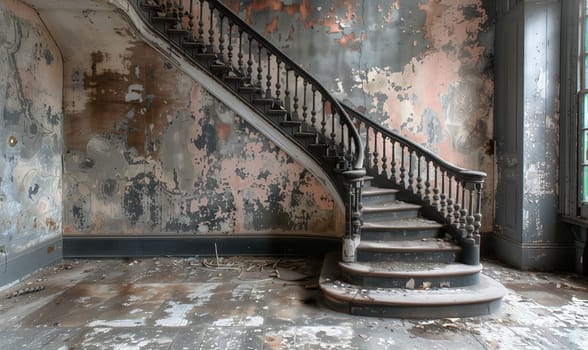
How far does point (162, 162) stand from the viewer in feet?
19.3

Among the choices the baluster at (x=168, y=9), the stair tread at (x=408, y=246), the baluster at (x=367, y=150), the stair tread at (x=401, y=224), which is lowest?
the stair tread at (x=408, y=246)

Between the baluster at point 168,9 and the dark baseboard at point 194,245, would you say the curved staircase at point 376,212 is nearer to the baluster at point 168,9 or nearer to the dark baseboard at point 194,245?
the baluster at point 168,9

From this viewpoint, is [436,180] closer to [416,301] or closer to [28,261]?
[416,301]

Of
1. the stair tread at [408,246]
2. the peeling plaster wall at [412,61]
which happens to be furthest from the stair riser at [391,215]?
the peeling plaster wall at [412,61]

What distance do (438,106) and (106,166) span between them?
17.0 feet

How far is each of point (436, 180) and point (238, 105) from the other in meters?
2.85

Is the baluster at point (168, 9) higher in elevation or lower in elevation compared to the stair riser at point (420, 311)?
higher

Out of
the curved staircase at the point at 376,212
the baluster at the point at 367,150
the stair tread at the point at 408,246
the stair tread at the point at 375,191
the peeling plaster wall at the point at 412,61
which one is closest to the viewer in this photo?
the curved staircase at the point at 376,212

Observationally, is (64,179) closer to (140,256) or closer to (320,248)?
(140,256)

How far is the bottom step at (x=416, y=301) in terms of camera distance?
365 centimetres

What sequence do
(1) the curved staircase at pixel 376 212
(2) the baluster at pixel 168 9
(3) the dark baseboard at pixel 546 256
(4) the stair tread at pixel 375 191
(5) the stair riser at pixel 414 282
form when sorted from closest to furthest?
(1) the curved staircase at pixel 376 212
(5) the stair riser at pixel 414 282
(4) the stair tread at pixel 375 191
(3) the dark baseboard at pixel 546 256
(2) the baluster at pixel 168 9

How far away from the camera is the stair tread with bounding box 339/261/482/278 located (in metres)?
3.90

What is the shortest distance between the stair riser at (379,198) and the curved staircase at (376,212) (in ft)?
0.05

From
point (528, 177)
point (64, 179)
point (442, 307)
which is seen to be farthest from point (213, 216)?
point (528, 177)
